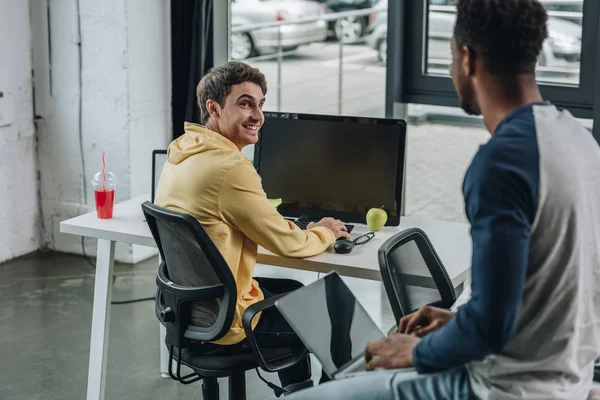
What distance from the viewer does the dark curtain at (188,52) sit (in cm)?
473

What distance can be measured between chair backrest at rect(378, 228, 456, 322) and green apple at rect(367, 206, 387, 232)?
0.60m

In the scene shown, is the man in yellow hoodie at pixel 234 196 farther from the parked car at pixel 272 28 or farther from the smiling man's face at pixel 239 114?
the parked car at pixel 272 28

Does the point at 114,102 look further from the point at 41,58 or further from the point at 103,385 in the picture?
the point at 103,385

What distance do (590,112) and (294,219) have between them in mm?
1585

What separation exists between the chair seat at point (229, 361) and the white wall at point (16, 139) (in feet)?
8.80

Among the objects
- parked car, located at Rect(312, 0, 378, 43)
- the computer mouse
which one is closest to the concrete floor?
the computer mouse

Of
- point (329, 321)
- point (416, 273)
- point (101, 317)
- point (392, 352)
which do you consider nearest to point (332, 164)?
point (416, 273)

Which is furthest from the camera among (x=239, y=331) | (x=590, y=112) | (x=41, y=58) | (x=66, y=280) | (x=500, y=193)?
(x=41, y=58)

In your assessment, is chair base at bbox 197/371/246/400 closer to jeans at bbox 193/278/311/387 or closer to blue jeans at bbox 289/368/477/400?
jeans at bbox 193/278/311/387

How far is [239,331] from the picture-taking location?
257 centimetres

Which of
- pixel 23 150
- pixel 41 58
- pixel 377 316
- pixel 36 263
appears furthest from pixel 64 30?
pixel 377 316

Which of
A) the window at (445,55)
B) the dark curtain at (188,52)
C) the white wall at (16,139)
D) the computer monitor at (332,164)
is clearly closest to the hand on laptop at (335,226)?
the computer monitor at (332,164)

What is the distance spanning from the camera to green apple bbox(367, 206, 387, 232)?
307cm

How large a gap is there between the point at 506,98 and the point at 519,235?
0.27 meters
